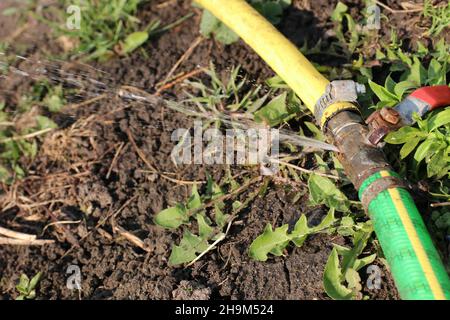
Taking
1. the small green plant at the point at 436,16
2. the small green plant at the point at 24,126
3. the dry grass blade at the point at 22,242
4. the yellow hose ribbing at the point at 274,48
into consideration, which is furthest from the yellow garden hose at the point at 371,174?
the dry grass blade at the point at 22,242

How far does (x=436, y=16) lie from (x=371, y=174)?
A: 2.91 ft

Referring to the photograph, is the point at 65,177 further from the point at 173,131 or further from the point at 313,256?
the point at 313,256

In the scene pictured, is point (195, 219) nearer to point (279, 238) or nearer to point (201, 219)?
point (201, 219)

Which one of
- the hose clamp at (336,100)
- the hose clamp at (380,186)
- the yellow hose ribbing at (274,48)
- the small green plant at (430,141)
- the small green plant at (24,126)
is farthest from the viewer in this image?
the small green plant at (24,126)

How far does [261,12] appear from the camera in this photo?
8.50ft

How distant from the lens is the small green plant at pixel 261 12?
2596 mm

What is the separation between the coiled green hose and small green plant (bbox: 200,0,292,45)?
108 centimetres

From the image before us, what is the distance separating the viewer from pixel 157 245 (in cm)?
208

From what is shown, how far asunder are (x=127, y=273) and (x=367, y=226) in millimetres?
835

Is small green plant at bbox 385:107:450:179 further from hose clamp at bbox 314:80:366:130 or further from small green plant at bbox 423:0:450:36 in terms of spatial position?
small green plant at bbox 423:0:450:36

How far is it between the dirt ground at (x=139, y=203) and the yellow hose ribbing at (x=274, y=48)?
0.23 m

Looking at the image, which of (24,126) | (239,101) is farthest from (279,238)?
(24,126)

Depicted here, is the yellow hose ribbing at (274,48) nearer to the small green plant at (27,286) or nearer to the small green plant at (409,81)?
the small green plant at (409,81)

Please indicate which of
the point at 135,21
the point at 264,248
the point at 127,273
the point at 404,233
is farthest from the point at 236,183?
the point at 135,21
